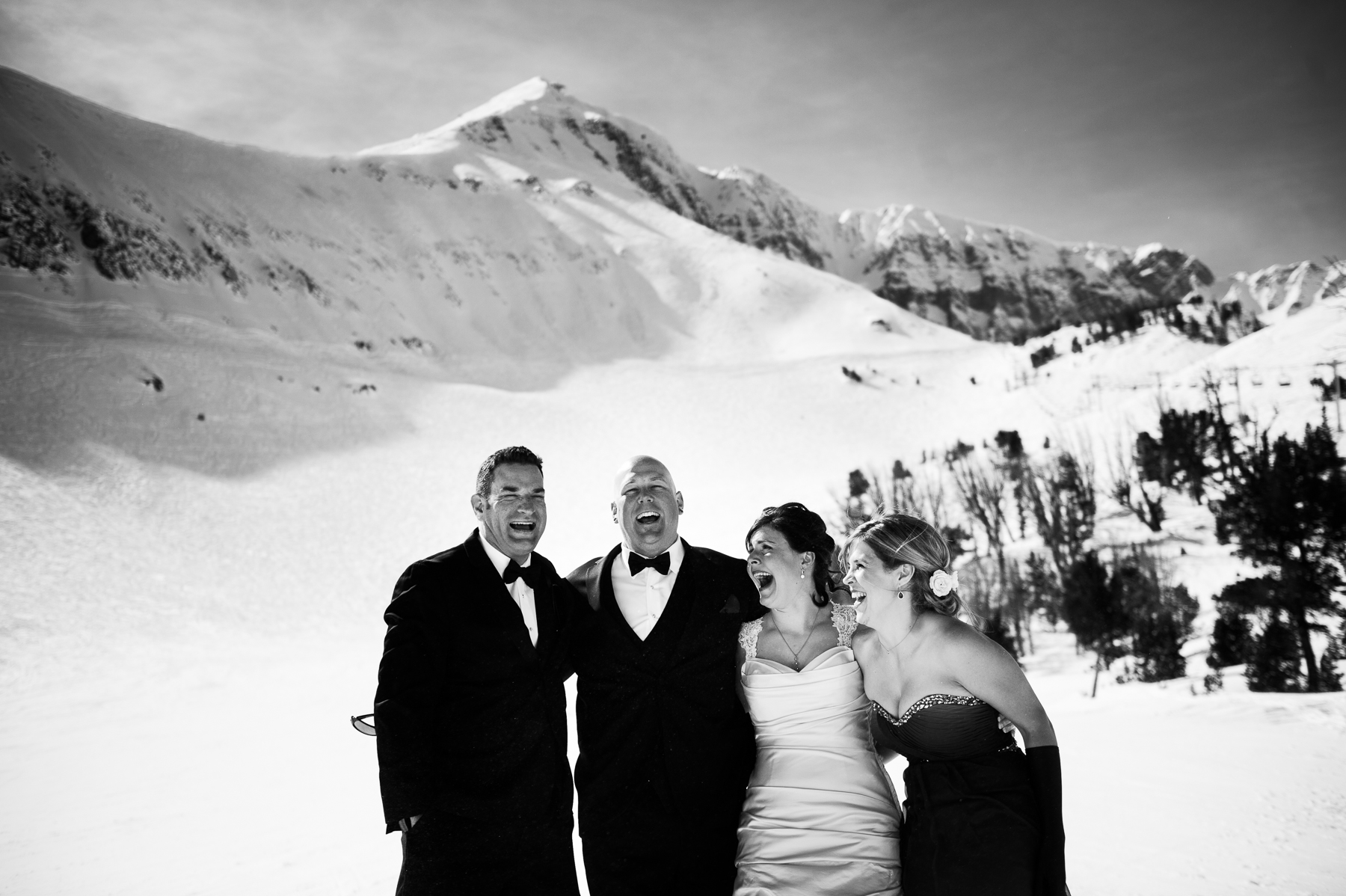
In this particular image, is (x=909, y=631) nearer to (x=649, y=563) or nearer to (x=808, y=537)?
(x=808, y=537)

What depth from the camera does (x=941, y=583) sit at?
305 centimetres

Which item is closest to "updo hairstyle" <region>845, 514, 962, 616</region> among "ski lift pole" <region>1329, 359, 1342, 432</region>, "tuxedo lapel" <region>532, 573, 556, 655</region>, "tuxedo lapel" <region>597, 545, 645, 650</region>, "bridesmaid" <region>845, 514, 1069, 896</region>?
"bridesmaid" <region>845, 514, 1069, 896</region>

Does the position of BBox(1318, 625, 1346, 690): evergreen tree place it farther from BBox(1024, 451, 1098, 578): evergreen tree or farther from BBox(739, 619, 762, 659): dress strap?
BBox(739, 619, 762, 659): dress strap

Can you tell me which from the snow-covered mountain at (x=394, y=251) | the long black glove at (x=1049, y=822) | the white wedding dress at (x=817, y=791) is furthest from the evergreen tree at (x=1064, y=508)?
the snow-covered mountain at (x=394, y=251)

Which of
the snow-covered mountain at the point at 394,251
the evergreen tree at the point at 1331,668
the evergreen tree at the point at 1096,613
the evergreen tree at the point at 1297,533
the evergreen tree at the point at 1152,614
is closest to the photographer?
the evergreen tree at the point at 1331,668

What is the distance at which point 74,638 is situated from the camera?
15.2 m

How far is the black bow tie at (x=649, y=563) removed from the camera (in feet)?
11.7

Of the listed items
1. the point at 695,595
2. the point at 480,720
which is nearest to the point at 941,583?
the point at 695,595

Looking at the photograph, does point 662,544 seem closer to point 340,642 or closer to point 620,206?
point 340,642

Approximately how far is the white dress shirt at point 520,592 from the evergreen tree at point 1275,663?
15280 millimetres

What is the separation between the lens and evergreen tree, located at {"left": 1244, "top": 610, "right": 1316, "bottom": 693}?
1362 cm

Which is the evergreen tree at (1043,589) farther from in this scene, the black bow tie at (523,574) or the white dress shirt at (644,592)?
the black bow tie at (523,574)

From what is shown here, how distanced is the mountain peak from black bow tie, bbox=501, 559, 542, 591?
85492 millimetres

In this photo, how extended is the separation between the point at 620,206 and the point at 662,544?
93.5m
